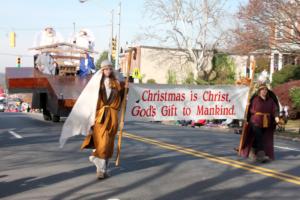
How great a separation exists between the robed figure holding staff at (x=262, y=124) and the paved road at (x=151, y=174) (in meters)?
0.34

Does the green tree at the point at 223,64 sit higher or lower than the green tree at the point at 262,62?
higher

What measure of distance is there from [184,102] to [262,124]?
5.49 ft

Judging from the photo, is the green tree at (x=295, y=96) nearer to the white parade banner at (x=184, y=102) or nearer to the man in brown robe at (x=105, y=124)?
the white parade banner at (x=184, y=102)

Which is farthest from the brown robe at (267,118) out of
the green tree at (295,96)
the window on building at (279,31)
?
the green tree at (295,96)

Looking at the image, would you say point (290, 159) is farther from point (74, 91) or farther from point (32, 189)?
point (74, 91)

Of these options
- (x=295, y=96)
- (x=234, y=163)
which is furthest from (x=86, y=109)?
(x=295, y=96)

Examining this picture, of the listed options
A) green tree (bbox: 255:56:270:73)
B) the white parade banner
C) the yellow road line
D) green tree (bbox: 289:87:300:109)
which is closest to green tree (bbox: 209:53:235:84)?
green tree (bbox: 255:56:270:73)

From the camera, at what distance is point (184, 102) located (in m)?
11.6

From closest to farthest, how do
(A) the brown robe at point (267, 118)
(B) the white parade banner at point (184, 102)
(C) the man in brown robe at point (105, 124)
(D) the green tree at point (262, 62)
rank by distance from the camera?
(C) the man in brown robe at point (105, 124)
(B) the white parade banner at point (184, 102)
(A) the brown robe at point (267, 118)
(D) the green tree at point (262, 62)

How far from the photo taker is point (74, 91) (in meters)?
20.9

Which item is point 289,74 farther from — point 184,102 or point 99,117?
point 99,117

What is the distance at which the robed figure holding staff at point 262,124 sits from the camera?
11.0 meters

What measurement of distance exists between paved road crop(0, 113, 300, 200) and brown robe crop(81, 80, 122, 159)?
0.50m

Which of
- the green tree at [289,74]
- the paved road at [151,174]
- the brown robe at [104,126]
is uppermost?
the green tree at [289,74]
